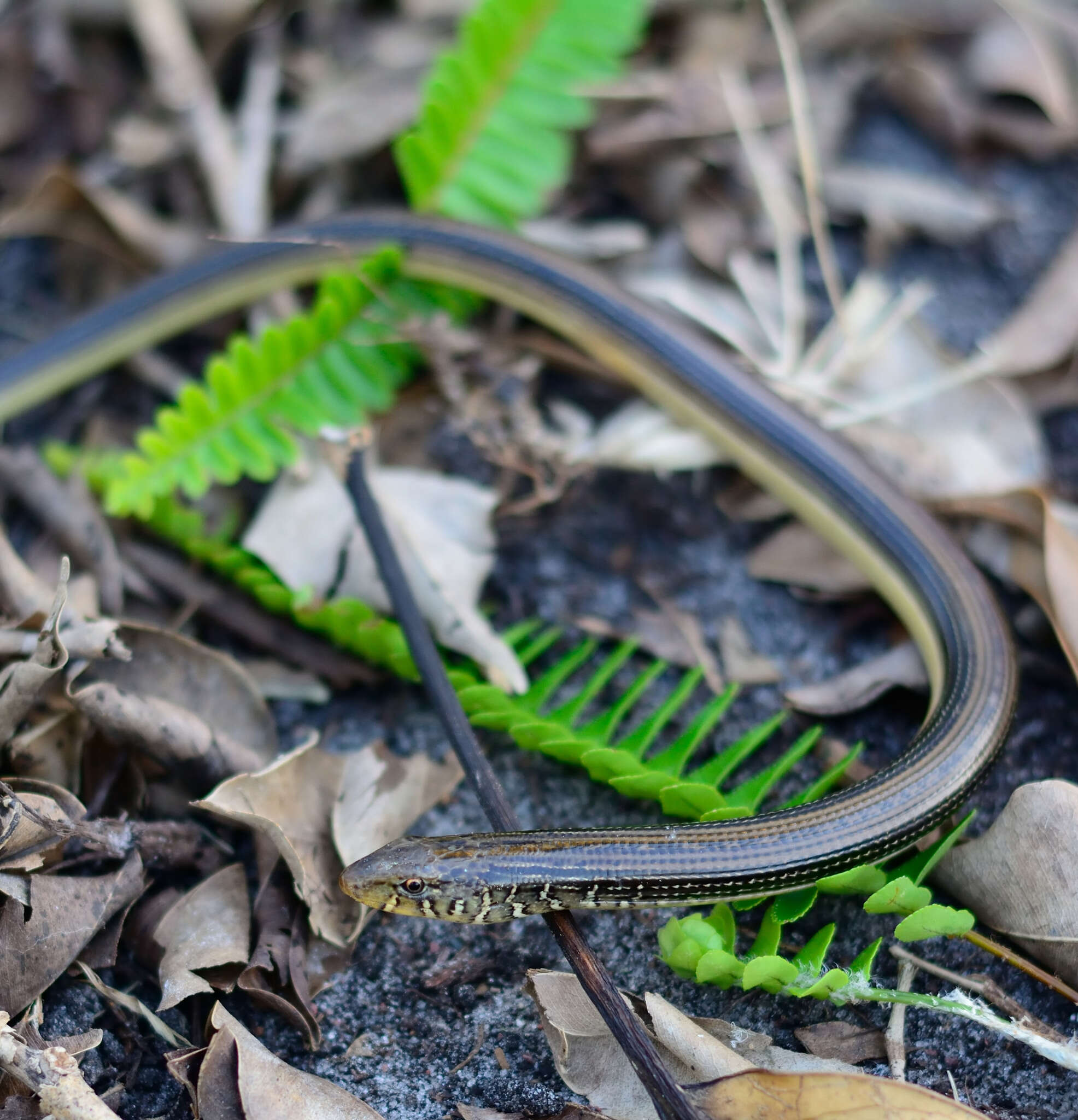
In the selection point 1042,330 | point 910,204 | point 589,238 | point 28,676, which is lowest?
point 28,676

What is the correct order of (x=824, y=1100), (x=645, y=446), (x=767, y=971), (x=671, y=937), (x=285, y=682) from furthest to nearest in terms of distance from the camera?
(x=645, y=446) → (x=285, y=682) → (x=671, y=937) → (x=767, y=971) → (x=824, y=1100)

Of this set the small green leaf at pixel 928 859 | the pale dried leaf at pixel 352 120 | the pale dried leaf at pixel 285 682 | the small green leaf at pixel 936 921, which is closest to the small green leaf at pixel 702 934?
the small green leaf at pixel 936 921

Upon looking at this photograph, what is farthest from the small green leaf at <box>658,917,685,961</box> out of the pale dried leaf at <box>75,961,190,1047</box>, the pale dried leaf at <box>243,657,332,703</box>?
the pale dried leaf at <box>243,657,332,703</box>

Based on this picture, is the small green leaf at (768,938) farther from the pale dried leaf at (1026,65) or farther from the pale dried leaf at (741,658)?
the pale dried leaf at (1026,65)

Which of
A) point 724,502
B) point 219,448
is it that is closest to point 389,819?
point 219,448

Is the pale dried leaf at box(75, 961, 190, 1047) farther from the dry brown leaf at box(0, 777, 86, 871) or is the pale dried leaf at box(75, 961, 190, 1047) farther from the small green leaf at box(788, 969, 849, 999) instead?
the small green leaf at box(788, 969, 849, 999)

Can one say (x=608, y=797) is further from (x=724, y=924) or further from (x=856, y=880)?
(x=856, y=880)

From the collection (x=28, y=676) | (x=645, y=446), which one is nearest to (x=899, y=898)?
(x=645, y=446)

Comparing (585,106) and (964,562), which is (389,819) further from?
(585,106)

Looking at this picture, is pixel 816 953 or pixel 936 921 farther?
pixel 816 953
